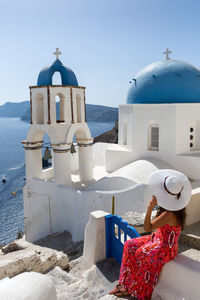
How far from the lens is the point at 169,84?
11.5 m

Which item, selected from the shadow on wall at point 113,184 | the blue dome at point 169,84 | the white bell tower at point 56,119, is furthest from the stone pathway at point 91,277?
the blue dome at point 169,84

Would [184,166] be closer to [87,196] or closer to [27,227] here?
[87,196]

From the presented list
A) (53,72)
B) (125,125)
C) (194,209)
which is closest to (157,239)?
(194,209)

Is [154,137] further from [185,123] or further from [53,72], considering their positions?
[53,72]

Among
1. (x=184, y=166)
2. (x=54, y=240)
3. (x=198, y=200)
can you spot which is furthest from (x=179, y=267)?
(x=184, y=166)

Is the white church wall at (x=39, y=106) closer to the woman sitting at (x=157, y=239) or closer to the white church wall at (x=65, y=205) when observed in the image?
the white church wall at (x=65, y=205)

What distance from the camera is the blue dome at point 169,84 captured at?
11.5 m

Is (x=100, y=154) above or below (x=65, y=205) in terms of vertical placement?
above

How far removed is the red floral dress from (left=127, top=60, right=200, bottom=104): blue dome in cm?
929

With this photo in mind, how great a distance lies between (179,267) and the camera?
9.65 ft

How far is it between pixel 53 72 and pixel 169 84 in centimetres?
477

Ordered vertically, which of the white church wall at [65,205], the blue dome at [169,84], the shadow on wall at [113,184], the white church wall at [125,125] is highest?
the blue dome at [169,84]

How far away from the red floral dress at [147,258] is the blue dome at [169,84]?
9.29 m

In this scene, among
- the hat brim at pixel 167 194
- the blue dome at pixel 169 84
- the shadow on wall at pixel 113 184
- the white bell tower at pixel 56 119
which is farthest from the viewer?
the blue dome at pixel 169 84
